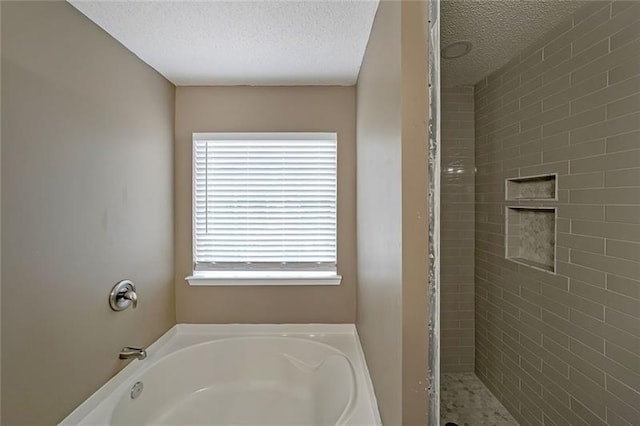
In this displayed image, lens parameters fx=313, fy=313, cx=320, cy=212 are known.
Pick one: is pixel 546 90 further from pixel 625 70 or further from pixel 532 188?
pixel 532 188

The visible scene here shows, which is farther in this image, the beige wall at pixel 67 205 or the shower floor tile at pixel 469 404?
the shower floor tile at pixel 469 404

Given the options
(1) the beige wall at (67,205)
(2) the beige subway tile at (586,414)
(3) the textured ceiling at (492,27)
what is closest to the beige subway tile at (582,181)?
(3) the textured ceiling at (492,27)

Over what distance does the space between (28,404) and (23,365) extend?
158 millimetres

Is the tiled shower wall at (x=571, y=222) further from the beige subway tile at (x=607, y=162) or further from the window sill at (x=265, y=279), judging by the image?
the window sill at (x=265, y=279)

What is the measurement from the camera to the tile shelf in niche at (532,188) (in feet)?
5.06

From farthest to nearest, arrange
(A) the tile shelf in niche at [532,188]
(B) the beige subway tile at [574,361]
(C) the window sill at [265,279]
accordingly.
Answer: (C) the window sill at [265,279]
(A) the tile shelf in niche at [532,188]
(B) the beige subway tile at [574,361]

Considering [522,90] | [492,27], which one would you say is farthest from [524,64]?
[492,27]

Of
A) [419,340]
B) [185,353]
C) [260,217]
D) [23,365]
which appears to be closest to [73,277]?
[23,365]

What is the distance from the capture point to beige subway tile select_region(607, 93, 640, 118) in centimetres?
117

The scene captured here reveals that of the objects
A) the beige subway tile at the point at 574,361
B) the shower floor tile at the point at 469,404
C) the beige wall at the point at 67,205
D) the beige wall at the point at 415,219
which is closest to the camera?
the beige wall at the point at 415,219

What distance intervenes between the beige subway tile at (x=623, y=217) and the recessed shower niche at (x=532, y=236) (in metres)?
0.28

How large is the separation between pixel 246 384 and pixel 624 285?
2202mm

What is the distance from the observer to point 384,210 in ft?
4.15

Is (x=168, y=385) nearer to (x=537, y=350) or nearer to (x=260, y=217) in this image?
(x=260, y=217)
